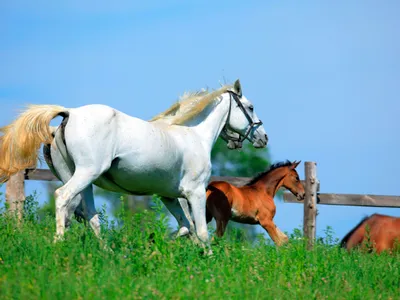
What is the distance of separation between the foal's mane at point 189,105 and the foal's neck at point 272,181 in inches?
171

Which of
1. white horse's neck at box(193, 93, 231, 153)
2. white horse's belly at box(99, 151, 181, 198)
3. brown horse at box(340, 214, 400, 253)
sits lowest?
brown horse at box(340, 214, 400, 253)

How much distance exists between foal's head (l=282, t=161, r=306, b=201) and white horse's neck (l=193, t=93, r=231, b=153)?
177 inches

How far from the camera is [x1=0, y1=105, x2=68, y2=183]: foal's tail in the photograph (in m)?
7.29

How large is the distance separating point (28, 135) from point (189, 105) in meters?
2.66

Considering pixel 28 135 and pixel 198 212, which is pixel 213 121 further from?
pixel 28 135

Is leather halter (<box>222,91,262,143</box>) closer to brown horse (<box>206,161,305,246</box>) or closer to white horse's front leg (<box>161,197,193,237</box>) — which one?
white horse's front leg (<box>161,197,193,237</box>)

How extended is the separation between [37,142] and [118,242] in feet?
4.89

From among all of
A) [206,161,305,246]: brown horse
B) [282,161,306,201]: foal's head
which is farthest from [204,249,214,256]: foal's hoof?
[282,161,306,201]: foal's head

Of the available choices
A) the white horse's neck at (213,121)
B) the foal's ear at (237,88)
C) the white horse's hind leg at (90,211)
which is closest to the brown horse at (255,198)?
the white horse's neck at (213,121)

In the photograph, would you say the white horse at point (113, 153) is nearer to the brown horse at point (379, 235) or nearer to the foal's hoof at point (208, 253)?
the foal's hoof at point (208, 253)

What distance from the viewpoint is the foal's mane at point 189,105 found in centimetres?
904

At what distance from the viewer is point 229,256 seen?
6980mm

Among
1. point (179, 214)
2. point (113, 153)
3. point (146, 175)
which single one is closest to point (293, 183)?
point (179, 214)

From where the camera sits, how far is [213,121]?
9.25 metres
